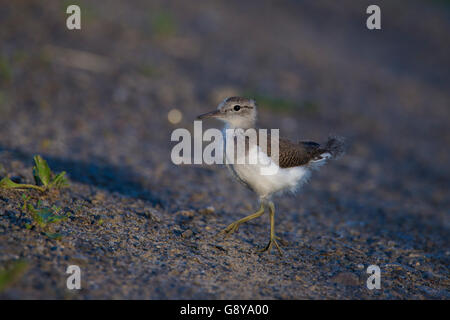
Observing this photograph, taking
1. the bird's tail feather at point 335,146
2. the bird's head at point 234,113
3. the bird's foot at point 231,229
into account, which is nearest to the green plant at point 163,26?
the bird's head at point 234,113

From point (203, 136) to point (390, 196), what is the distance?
11.1 feet

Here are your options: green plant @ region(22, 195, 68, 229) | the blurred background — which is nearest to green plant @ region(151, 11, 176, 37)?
the blurred background

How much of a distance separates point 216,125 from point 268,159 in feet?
13.8

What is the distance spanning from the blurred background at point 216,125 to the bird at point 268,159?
0.45 meters

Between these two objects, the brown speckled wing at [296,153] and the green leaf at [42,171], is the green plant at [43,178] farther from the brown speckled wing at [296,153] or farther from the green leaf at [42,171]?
the brown speckled wing at [296,153]

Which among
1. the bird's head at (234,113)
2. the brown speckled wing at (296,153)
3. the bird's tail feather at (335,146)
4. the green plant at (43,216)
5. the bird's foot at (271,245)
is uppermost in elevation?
the bird's head at (234,113)

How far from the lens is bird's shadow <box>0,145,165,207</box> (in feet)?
18.3

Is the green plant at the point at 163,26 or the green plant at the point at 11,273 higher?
the green plant at the point at 163,26

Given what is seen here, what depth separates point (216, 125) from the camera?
28.6 feet

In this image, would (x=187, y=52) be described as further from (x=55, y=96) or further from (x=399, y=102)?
(x=399, y=102)

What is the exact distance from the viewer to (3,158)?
5523mm

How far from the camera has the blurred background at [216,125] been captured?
4.03 m

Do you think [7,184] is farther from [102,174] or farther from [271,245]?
[271,245]

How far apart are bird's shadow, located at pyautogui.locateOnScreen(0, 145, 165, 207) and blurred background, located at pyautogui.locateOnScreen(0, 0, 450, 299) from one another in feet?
0.12
